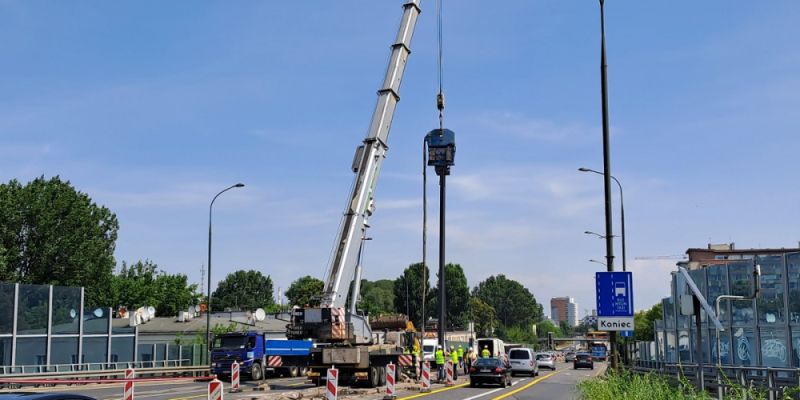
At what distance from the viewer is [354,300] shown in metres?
33.4

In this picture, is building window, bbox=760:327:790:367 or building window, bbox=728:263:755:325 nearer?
building window, bbox=760:327:790:367

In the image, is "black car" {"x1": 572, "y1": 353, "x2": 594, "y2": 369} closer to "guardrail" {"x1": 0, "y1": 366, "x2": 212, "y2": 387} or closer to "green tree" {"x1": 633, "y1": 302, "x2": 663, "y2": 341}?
"guardrail" {"x1": 0, "y1": 366, "x2": 212, "y2": 387}

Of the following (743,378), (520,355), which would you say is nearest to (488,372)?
(520,355)

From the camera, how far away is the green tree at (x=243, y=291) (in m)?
148

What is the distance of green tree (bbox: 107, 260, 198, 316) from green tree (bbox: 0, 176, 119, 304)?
14.5 metres

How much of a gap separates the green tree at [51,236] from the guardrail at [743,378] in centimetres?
4889

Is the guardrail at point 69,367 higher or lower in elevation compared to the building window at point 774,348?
lower

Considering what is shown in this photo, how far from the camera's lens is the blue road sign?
58.2 feet

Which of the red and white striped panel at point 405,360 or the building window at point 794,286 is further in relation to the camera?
the red and white striped panel at point 405,360

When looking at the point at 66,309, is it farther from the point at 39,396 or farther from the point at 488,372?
the point at 39,396

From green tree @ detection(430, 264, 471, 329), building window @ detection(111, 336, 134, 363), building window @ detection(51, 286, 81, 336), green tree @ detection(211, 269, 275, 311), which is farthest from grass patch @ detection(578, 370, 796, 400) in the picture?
green tree @ detection(211, 269, 275, 311)

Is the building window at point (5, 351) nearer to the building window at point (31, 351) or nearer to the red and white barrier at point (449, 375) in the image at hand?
the building window at point (31, 351)

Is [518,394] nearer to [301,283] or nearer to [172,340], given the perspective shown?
[172,340]

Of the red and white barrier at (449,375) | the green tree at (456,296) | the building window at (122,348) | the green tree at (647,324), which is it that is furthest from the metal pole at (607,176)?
the green tree at (456,296)
